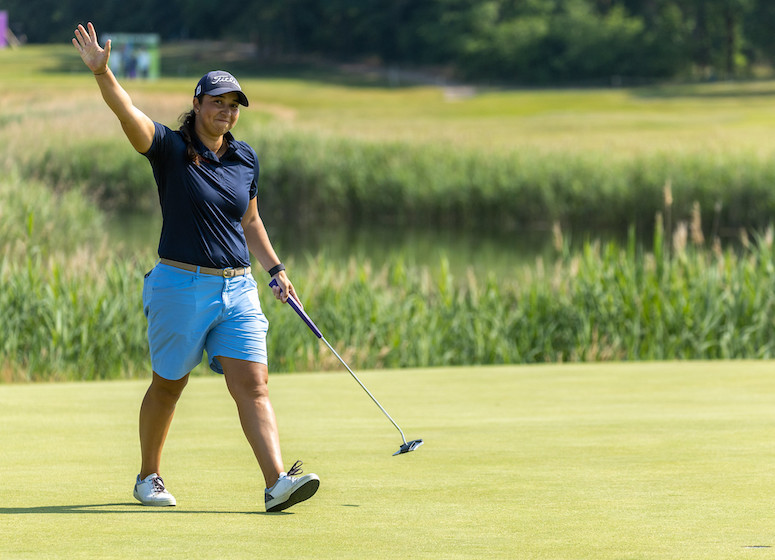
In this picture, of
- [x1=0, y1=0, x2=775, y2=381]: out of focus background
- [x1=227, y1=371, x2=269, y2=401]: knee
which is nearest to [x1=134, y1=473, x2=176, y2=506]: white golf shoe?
[x1=227, y1=371, x2=269, y2=401]: knee

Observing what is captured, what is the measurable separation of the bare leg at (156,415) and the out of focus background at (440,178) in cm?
560

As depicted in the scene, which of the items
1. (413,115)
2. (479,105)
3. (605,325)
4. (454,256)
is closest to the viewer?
(605,325)

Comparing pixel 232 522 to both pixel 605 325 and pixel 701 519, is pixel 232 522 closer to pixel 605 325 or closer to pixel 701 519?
pixel 701 519

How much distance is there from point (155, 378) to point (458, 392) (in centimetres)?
344

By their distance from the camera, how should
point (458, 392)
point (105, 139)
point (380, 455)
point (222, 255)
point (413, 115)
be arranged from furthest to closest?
1. point (413, 115)
2. point (105, 139)
3. point (458, 392)
4. point (380, 455)
5. point (222, 255)

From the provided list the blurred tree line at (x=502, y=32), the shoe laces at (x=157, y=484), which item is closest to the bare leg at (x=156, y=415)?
the shoe laces at (x=157, y=484)

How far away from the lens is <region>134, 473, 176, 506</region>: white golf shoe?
434 cm

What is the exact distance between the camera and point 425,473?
16.3 feet

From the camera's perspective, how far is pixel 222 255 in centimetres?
438

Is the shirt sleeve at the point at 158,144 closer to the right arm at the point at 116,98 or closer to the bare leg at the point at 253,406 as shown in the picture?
the right arm at the point at 116,98

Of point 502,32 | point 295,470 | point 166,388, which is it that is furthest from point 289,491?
point 502,32

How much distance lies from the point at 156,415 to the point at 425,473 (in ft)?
3.54

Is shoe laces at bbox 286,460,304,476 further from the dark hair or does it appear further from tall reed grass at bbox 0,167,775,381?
tall reed grass at bbox 0,167,775,381

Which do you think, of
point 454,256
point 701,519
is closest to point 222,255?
point 701,519
